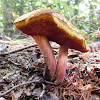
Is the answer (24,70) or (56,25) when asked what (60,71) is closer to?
(24,70)

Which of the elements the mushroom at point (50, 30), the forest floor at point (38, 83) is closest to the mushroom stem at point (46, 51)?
the mushroom at point (50, 30)

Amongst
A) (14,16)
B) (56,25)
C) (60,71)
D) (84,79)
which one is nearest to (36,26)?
(56,25)

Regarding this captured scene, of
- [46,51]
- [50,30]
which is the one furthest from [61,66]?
[50,30]

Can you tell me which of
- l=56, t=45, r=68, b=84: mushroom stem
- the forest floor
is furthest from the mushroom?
the forest floor

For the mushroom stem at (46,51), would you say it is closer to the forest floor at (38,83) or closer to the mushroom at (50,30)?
the mushroom at (50,30)

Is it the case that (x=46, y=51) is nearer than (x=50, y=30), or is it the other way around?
(x=50, y=30)

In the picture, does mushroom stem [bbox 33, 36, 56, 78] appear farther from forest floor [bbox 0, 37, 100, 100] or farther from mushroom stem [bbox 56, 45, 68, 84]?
forest floor [bbox 0, 37, 100, 100]

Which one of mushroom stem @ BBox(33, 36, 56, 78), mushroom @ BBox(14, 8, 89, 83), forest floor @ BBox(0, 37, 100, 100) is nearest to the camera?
mushroom @ BBox(14, 8, 89, 83)

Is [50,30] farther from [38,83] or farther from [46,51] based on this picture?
[38,83]
